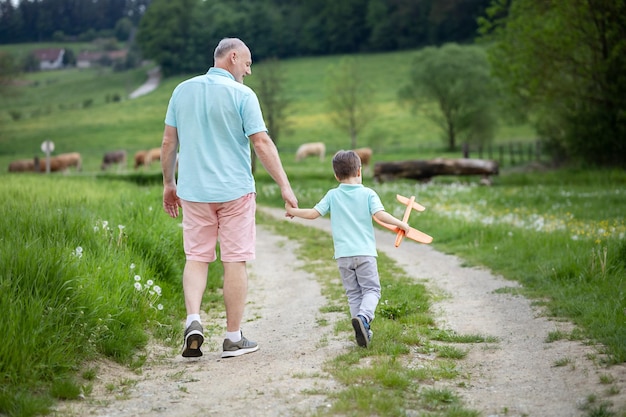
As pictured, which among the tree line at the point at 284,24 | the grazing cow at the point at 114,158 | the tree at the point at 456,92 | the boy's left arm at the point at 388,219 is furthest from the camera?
the tree line at the point at 284,24

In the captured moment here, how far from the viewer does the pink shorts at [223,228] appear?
643 cm

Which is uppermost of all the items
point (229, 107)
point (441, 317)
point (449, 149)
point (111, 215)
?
point (229, 107)

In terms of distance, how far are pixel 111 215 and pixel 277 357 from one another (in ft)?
17.0

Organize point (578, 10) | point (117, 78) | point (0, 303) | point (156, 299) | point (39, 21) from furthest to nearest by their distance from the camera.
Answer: point (117, 78), point (39, 21), point (578, 10), point (156, 299), point (0, 303)

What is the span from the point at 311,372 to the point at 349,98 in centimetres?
6112

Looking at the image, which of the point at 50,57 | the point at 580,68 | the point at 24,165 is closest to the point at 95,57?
the point at 50,57

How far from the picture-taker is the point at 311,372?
5.66 meters

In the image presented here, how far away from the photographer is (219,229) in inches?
259

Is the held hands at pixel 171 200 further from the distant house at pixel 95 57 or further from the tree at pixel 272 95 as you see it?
the distant house at pixel 95 57

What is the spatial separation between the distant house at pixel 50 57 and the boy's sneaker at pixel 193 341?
289 ft

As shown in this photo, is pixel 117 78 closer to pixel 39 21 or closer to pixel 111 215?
pixel 39 21

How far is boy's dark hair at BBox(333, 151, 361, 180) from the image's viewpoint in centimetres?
666

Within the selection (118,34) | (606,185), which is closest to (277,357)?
(606,185)

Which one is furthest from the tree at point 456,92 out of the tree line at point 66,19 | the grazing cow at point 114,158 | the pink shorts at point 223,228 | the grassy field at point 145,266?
the pink shorts at point 223,228
